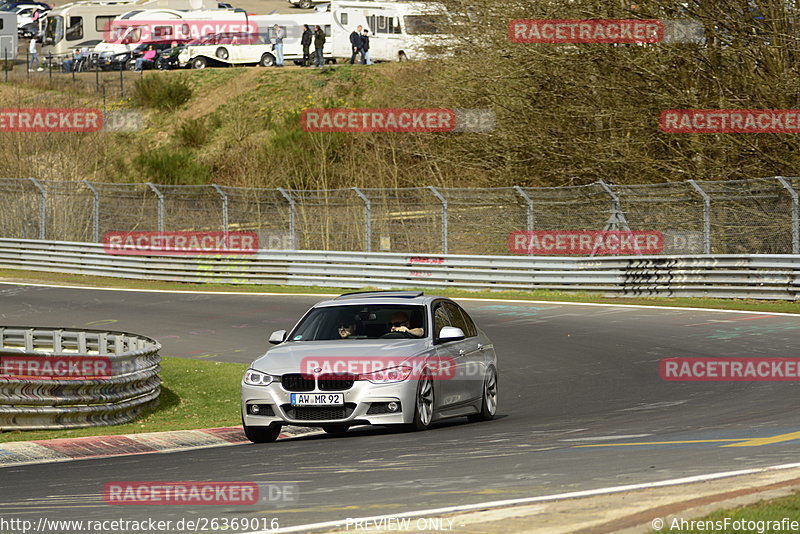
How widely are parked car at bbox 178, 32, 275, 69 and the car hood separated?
5490 centimetres

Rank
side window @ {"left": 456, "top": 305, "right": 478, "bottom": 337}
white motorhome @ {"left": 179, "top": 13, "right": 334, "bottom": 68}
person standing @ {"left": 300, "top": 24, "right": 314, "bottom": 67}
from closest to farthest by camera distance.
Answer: side window @ {"left": 456, "top": 305, "right": 478, "bottom": 337}
person standing @ {"left": 300, "top": 24, "right": 314, "bottom": 67}
white motorhome @ {"left": 179, "top": 13, "right": 334, "bottom": 68}

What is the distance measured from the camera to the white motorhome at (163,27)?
2579 inches

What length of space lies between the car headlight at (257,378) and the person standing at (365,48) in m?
50.1

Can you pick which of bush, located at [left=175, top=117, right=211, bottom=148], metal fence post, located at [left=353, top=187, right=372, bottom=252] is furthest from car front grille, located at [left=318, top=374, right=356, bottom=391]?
bush, located at [left=175, top=117, right=211, bottom=148]

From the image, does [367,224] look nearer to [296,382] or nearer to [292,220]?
[292,220]

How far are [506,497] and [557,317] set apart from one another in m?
16.9

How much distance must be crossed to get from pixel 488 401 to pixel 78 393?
15.0 feet

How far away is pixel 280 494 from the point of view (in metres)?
7.56

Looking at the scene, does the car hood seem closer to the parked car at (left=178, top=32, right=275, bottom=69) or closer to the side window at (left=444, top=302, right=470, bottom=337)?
the side window at (left=444, top=302, right=470, bottom=337)

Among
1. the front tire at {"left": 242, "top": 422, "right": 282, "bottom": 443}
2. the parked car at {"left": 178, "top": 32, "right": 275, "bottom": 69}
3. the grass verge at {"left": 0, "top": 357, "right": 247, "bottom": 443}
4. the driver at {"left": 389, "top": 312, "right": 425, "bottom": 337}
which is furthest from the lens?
the parked car at {"left": 178, "top": 32, "right": 275, "bottom": 69}

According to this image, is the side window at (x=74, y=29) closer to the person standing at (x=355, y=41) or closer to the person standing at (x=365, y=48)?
the person standing at (x=355, y=41)

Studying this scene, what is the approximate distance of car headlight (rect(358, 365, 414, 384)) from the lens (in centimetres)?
1105

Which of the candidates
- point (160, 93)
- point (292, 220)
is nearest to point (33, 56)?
point (160, 93)

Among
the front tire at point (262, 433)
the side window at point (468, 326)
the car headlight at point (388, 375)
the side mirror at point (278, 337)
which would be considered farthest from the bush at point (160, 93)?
the car headlight at point (388, 375)
